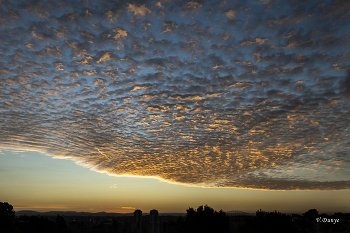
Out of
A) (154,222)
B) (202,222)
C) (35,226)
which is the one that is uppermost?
(154,222)

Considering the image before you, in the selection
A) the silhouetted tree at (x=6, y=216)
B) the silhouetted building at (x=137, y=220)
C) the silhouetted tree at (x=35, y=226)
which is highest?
the silhouetted building at (x=137, y=220)

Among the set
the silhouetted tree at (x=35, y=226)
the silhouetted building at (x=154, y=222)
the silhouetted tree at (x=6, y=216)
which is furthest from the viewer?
the silhouetted tree at (x=35, y=226)

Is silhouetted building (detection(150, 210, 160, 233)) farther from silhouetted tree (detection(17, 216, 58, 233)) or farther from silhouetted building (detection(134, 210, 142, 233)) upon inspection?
silhouetted tree (detection(17, 216, 58, 233))

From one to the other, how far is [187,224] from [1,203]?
4803cm

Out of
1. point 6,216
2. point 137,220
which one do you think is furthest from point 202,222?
point 6,216

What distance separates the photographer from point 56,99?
3008 cm

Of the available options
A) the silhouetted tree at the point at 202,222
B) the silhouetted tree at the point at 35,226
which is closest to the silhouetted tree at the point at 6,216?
the silhouetted tree at the point at 35,226

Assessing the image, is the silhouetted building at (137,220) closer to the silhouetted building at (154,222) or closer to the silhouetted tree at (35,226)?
the silhouetted building at (154,222)

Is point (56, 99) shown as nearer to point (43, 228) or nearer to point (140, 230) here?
point (140, 230)

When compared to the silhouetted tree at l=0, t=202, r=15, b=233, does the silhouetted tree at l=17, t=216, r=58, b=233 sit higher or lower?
lower

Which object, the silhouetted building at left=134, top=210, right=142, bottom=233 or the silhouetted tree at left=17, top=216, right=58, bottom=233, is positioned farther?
the silhouetted tree at left=17, top=216, right=58, bottom=233

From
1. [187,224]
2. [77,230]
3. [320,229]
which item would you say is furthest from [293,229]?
[77,230]

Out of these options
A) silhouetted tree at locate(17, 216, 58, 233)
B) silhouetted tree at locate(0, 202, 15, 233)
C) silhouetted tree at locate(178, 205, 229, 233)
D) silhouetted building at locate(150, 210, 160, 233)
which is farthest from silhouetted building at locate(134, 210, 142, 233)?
silhouetted tree at locate(17, 216, 58, 233)

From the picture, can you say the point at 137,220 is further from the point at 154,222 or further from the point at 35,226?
the point at 35,226
